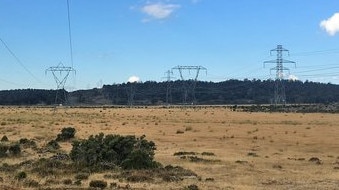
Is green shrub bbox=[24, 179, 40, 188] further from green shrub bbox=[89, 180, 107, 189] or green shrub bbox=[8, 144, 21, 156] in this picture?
green shrub bbox=[8, 144, 21, 156]

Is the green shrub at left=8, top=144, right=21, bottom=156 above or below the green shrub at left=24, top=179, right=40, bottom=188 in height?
above

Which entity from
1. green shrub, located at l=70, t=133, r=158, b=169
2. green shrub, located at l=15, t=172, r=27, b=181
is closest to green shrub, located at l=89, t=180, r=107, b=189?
green shrub, located at l=15, t=172, r=27, b=181

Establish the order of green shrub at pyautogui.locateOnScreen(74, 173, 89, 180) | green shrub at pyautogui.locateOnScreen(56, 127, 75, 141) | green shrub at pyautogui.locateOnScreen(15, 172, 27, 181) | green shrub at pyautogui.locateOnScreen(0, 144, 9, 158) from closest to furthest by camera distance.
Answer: green shrub at pyautogui.locateOnScreen(15, 172, 27, 181) → green shrub at pyautogui.locateOnScreen(74, 173, 89, 180) → green shrub at pyautogui.locateOnScreen(0, 144, 9, 158) → green shrub at pyautogui.locateOnScreen(56, 127, 75, 141)

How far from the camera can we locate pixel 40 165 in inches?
1143

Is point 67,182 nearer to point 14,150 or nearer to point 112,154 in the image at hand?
point 112,154

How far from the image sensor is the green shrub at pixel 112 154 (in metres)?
29.2

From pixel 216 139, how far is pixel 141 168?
26618mm

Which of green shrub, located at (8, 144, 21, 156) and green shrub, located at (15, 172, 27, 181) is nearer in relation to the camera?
green shrub, located at (15, 172, 27, 181)

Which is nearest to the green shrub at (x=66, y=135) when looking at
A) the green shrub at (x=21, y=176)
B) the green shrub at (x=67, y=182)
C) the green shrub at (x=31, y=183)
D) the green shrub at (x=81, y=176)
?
the green shrub at (x=81, y=176)

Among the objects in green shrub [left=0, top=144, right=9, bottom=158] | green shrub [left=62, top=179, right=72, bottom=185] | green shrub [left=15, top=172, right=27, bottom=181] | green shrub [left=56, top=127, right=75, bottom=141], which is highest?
green shrub [left=56, top=127, right=75, bottom=141]

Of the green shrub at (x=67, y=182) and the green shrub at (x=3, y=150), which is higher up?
the green shrub at (x=3, y=150)

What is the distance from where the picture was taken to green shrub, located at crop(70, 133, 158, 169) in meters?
29.2

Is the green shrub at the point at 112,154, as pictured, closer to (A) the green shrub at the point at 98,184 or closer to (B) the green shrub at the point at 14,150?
(B) the green shrub at the point at 14,150

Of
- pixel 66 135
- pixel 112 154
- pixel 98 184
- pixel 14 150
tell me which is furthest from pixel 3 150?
pixel 98 184
